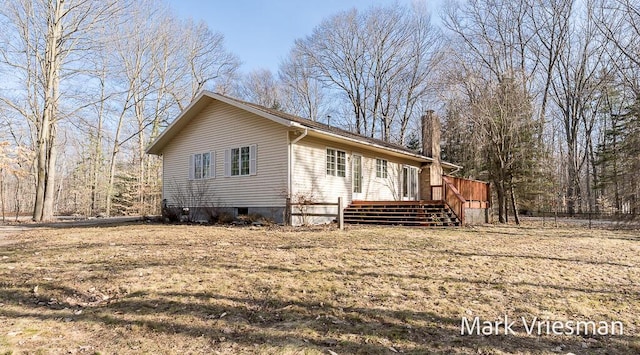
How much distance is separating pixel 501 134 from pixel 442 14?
1026 centimetres

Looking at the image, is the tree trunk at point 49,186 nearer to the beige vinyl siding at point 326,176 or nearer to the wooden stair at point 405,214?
the beige vinyl siding at point 326,176

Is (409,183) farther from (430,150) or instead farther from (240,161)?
(240,161)

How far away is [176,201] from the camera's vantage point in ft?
50.2

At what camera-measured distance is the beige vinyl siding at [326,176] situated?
12180 mm

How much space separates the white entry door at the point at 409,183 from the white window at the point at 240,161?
8.03 m

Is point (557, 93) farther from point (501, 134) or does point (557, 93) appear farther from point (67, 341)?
Result: point (67, 341)

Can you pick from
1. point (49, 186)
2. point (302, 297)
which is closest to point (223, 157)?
point (49, 186)

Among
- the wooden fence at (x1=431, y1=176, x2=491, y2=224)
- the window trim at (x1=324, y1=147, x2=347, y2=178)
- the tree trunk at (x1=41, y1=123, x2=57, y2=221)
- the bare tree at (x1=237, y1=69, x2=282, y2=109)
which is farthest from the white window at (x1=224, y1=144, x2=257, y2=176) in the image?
the bare tree at (x1=237, y1=69, x2=282, y2=109)

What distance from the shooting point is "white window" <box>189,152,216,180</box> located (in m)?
14.1

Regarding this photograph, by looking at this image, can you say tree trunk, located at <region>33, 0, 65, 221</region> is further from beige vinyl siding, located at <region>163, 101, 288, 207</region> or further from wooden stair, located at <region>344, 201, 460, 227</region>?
wooden stair, located at <region>344, 201, 460, 227</region>

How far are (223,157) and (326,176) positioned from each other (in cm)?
402

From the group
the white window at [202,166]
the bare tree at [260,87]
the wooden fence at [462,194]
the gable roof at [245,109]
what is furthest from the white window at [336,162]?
the bare tree at [260,87]

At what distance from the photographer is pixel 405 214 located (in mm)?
12500

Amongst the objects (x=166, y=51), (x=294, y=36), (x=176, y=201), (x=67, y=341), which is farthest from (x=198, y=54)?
(x=67, y=341)
